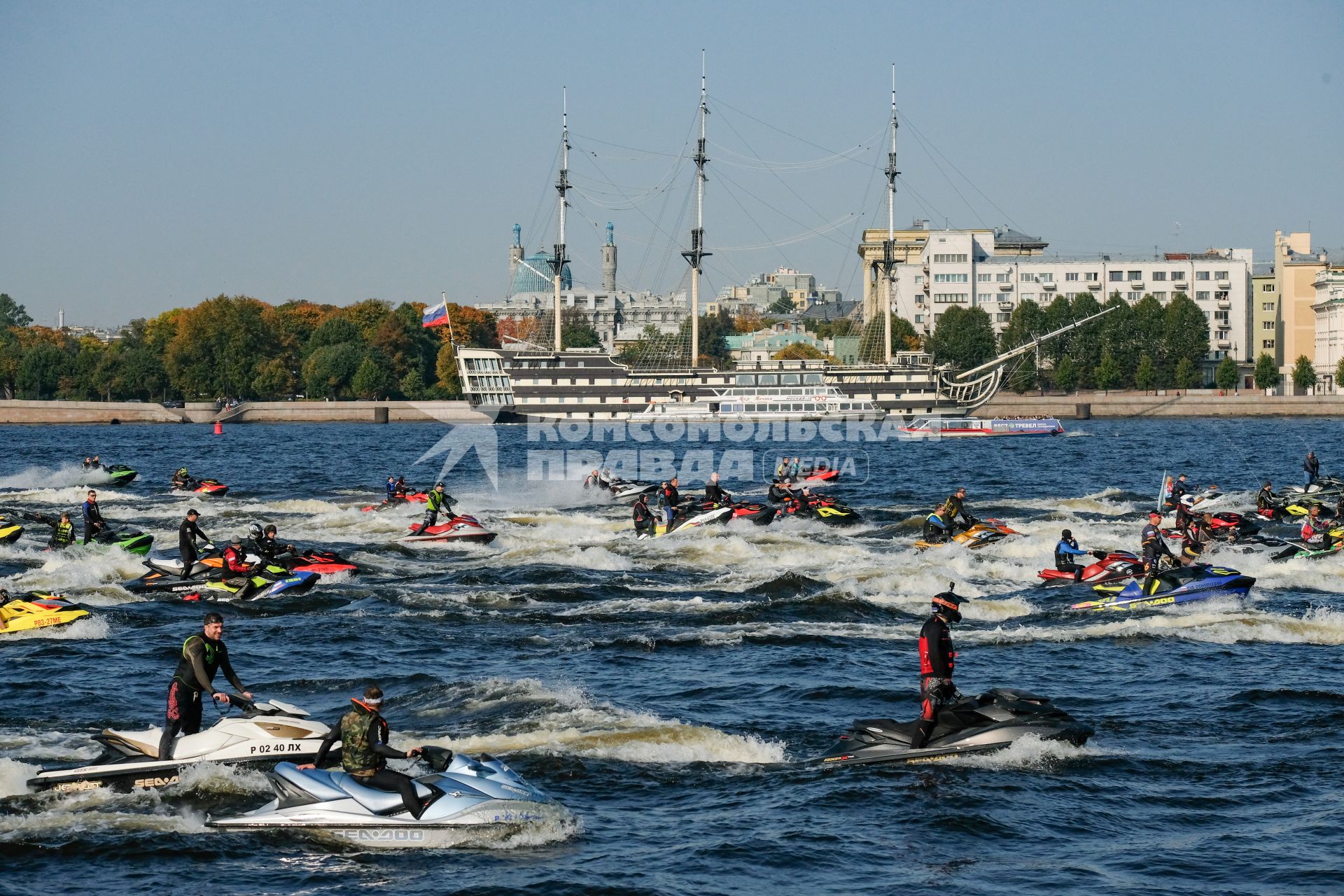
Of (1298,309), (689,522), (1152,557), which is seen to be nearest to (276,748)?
(1152,557)

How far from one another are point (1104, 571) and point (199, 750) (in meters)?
23.6

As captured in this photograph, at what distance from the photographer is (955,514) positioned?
148 feet

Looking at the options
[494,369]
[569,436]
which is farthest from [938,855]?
[494,369]

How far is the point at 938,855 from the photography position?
18016mm

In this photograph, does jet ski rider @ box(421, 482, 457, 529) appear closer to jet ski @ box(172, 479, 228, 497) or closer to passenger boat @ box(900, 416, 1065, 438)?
jet ski @ box(172, 479, 228, 497)

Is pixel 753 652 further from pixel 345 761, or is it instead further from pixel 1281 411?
pixel 1281 411

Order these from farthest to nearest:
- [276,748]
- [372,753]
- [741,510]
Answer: [741,510] → [276,748] → [372,753]

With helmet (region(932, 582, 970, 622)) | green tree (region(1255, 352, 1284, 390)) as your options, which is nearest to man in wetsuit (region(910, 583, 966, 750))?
helmet (region(932, 582, 970, 622))

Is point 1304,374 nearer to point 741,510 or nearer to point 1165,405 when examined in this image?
point 1165,405

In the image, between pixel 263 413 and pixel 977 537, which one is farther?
pixel 263 413

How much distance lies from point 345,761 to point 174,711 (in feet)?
11.4

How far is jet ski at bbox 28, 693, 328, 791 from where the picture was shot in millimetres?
19734

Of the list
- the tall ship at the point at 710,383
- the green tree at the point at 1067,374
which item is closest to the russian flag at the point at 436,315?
the tall ship at the point at 710,383

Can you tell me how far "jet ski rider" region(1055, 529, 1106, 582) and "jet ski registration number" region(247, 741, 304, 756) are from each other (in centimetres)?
2273
